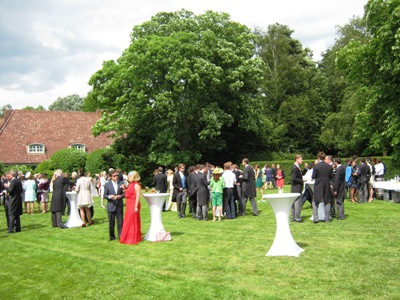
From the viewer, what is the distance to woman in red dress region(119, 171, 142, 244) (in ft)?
38.1

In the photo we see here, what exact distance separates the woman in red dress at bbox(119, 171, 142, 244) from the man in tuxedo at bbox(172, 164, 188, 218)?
204 inches

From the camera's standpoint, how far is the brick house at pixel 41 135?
47875 mm

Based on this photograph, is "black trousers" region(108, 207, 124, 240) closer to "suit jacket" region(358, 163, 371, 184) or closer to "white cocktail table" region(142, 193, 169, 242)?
"white cocktail table" region(142, 193, 169, 242)

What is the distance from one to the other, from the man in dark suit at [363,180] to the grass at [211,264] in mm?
4879

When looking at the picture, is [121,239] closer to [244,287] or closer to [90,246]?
[90,246]

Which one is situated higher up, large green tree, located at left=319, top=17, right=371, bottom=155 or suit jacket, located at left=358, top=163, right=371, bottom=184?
large green tree, located at left=319, top=17, right=371, bottom=155

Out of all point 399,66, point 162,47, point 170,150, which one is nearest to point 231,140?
point 170,150

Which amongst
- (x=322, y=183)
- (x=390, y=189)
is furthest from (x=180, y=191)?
(x=390, y=189)

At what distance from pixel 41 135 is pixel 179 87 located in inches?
921

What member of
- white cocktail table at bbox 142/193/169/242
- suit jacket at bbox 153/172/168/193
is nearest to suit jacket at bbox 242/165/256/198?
suit jacket at bbox 153/172/168/193

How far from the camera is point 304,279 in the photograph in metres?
7.71

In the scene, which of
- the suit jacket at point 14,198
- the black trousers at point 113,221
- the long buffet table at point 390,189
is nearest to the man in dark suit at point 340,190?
the long buffet table at point 390,189

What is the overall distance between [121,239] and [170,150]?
79.5 feet

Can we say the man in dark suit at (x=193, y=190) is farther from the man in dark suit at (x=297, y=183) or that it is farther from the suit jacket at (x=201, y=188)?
the man in dark suit at (x=297, y=183)
